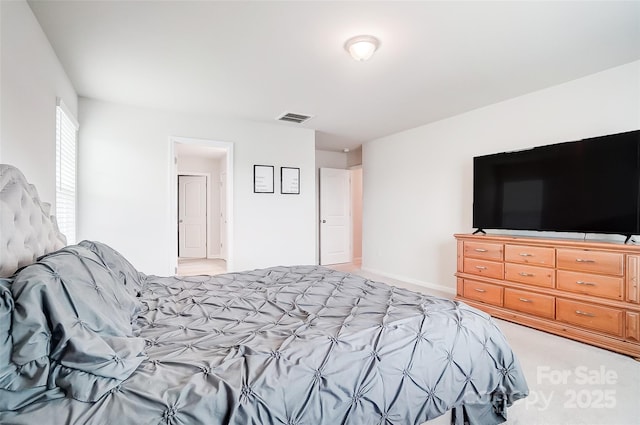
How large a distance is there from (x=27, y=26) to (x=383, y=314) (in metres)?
2.97

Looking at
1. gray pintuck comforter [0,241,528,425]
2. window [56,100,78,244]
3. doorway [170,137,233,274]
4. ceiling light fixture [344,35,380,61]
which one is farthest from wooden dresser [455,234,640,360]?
doorway [170,137,233,274]

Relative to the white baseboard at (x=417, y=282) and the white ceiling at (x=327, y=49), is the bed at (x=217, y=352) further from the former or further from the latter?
the white baseboard at (x=417, y=282)

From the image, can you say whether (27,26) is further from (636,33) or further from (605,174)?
(605,174)

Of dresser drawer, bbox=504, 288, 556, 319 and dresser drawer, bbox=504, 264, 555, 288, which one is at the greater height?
dresser drawer, bbox=504, 264, 555, 288

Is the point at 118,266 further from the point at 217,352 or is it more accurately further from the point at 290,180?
the point at 290,180

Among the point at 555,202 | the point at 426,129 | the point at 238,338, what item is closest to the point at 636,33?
the point at 555,202

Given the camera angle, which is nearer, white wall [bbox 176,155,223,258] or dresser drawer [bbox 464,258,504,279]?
dresser drawer [bbox 464,258,504,279]

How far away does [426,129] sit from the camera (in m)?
4.96

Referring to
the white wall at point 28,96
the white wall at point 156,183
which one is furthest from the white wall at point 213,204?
the white wall at point 28,96

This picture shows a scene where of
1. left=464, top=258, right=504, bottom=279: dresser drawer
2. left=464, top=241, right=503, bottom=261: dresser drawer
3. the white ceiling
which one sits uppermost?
the white ceiling

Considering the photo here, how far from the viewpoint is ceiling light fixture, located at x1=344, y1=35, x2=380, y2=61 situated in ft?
8.07

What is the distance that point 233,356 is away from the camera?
4.01 feet

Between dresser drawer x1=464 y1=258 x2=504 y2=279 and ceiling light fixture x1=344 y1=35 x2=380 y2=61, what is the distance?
8.56 ft

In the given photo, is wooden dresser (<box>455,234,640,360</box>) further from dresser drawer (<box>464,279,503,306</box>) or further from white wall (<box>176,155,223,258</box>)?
white wall (<box>176,155,223,258</box>)
